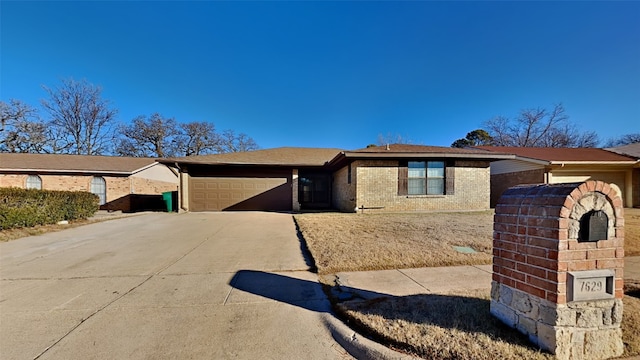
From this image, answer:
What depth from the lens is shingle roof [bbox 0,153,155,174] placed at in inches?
630

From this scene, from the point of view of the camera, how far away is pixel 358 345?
2340 mm

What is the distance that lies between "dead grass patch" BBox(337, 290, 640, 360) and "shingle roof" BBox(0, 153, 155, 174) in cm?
1886

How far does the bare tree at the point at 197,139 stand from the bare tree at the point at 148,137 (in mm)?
1062

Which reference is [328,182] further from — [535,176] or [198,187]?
[535,176]

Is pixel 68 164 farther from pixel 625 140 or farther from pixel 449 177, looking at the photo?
pixel 625 140

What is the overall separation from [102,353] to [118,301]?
1.24 m

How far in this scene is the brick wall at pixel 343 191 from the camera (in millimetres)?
12442

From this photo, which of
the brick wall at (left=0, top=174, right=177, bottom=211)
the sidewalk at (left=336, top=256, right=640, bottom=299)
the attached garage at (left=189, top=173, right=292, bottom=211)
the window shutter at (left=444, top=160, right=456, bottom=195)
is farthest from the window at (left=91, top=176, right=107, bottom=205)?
the window shutter at (left=444, top=160, right=456, bottom=195)

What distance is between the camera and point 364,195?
38.9ft

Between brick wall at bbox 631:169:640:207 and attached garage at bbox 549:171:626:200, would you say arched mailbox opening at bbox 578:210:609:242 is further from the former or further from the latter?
brick wall at bbox 631:169:640:207

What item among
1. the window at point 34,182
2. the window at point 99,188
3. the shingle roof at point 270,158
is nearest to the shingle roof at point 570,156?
the shingle roof at point 270,158

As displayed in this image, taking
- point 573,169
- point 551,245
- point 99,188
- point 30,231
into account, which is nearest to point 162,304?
point 551,245

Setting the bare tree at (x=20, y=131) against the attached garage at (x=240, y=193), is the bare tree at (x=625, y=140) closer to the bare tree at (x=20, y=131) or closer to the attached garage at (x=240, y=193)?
the attached garage at (x=240, y=193)

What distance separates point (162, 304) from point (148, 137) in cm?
3536
